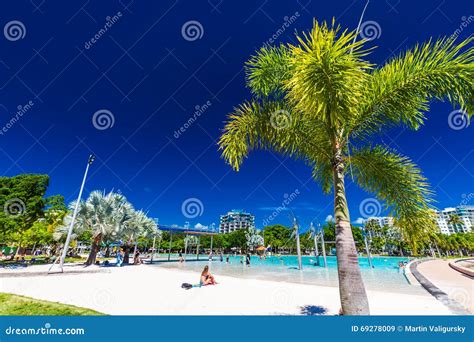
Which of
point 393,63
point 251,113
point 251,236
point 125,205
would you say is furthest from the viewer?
point 251,236

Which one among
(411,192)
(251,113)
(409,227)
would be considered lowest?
(409,227)

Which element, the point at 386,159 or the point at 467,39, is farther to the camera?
the point at 386,159

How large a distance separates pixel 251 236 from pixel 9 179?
7146 cm

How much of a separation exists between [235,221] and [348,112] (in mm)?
181836

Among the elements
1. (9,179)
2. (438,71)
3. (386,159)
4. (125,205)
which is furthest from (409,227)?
(9,179)

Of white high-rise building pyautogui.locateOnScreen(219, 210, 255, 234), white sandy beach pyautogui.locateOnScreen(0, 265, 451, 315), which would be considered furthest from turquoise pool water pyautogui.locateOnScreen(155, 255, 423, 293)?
white high-rise building pyautogui.locateOnScreen(219, 210, 255, 234)

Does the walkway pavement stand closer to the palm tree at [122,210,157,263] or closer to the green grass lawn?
the green grass lawn

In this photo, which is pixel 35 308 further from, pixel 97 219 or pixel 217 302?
pixel 97 219

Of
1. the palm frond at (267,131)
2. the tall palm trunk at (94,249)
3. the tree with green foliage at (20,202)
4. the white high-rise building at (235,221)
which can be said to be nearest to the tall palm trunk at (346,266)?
the palm frond at (267,131)

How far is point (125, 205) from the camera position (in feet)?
72.2

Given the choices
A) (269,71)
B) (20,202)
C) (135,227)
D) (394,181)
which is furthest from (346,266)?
(135,227)
